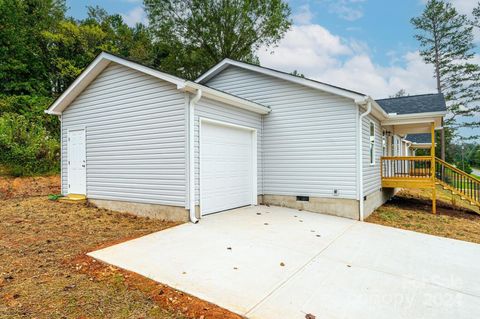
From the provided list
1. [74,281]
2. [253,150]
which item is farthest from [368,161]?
[74,281]

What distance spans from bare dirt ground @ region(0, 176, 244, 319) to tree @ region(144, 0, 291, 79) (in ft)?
57.0

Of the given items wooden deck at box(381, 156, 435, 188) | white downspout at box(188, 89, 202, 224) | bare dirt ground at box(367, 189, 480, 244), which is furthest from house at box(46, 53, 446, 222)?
bare dirt ground at box(367, 189, 480, 244)

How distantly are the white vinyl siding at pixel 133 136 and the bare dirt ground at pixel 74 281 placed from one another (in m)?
1.13

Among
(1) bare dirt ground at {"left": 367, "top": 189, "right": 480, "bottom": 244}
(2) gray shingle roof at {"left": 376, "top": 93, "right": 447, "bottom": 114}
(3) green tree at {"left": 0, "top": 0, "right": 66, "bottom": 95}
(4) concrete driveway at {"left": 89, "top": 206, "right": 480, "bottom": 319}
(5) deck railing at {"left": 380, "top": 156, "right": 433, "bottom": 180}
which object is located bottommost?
(1) bare dirt ground at {"left": 367, "top": 189, "right": 480, "bottom": 244}

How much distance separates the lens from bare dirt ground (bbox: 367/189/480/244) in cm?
700

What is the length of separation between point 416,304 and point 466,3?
26.7 m

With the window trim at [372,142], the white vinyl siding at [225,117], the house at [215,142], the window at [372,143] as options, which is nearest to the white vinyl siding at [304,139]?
the house at [215,142]

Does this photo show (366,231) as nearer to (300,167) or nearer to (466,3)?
(300,167)

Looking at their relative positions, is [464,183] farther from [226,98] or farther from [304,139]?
[226,98]

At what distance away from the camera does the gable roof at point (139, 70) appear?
6.17 metres

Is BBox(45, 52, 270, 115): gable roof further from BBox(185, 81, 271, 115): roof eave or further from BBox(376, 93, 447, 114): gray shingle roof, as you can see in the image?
BBox(376, 93, 447, 114): gray shingle roof

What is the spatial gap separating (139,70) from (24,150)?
8219 mm

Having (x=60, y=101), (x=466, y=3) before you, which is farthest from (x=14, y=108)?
(x=466, y=3)

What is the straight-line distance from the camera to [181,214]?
636cm
